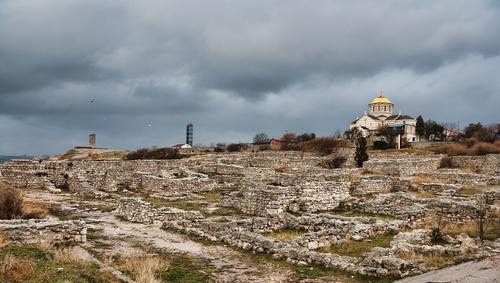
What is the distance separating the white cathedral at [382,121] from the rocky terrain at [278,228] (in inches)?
3341

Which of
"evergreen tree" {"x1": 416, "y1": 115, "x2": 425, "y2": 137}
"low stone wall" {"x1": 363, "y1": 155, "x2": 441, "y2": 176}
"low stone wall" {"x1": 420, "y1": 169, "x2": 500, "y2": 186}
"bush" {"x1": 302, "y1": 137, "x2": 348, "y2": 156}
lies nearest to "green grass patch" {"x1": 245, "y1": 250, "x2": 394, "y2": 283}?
"low stone wall" {"x1": 420, "y1": 169, "x2": 500, "y2": 186}

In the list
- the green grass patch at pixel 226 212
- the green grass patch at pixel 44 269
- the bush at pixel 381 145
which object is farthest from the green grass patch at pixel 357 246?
the bush at pixel 381 145

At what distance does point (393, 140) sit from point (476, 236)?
83.5 meters

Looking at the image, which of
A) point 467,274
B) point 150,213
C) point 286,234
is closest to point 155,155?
point 150,213

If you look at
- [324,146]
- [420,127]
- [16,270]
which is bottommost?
[16,270]

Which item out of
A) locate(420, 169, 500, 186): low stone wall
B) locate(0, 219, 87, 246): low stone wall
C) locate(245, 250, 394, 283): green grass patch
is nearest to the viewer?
locate(245, 250, 394, 283): green grass patch

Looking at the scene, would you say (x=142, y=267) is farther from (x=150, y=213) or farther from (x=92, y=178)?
(x=92, y=178)

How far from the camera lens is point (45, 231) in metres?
14.0

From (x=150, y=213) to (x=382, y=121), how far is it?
11948 centimetres

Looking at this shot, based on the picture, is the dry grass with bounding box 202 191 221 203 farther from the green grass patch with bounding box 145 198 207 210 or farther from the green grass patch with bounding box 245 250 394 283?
the green grass patch with bounding box 245 250 394 283

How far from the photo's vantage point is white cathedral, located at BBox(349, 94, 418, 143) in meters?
116

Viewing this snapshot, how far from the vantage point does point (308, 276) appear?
12312 millimetres

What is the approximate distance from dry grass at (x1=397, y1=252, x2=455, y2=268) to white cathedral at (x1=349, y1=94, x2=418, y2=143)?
3902 inches

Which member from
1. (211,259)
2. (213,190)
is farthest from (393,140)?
(211,259)
